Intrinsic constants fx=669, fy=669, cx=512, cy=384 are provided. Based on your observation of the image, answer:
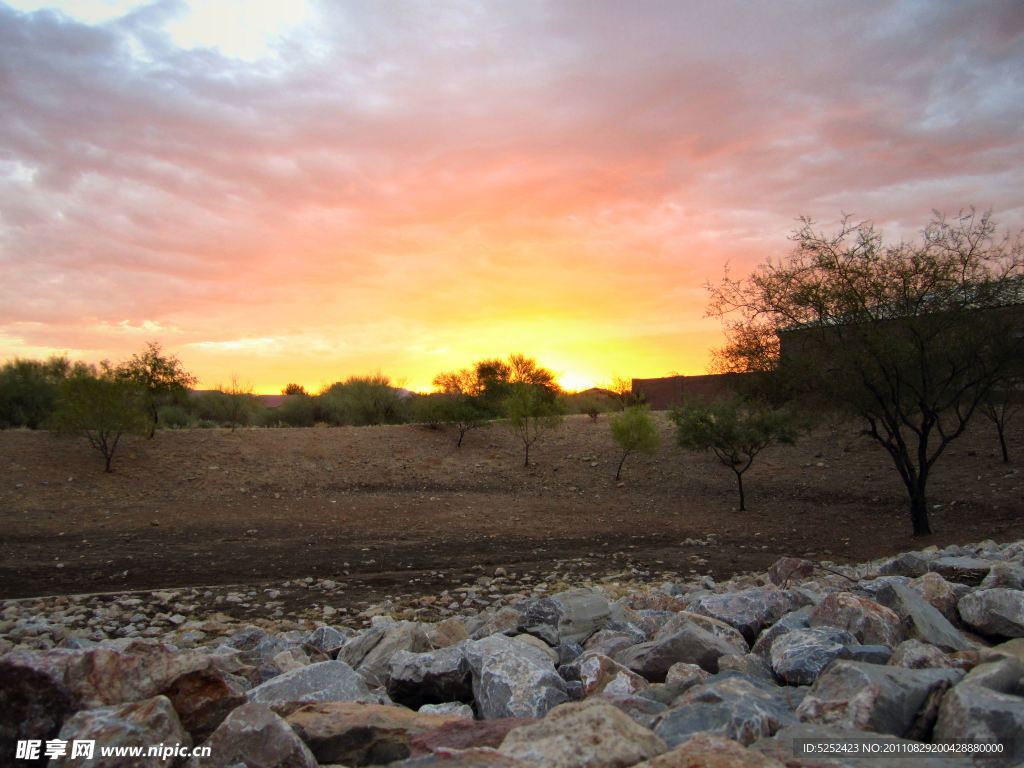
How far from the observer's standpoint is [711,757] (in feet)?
7.45

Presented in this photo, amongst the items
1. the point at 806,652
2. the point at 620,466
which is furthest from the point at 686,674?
the point at 620,466

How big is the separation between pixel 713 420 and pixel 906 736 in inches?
678

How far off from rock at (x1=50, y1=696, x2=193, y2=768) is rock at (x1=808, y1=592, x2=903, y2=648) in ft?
12.3

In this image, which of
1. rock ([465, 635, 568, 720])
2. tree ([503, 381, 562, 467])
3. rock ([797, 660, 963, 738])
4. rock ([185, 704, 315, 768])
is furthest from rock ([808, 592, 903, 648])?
tree ([503, 381, 562, 467])

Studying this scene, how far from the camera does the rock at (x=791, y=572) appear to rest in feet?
24.5

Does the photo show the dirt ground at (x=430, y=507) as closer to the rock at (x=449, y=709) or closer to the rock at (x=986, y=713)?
the rock at (x=449, y=709)

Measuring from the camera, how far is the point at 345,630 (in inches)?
273

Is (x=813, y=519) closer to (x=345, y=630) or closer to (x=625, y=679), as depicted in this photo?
(x=345, y=630)

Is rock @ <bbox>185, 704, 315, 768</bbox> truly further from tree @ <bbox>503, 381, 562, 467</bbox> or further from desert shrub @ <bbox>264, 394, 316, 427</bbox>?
desert shrub @ <bbox>264, 394, 316, 427</bbox>

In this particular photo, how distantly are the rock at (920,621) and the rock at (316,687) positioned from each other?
3248 millimetres

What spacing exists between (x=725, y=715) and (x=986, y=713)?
979mm

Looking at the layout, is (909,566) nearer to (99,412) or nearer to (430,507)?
(430,507)

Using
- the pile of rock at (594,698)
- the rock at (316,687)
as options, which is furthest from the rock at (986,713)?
the rock at (316,687)

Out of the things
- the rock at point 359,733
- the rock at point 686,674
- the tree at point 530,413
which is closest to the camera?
the rock at point 359,733
